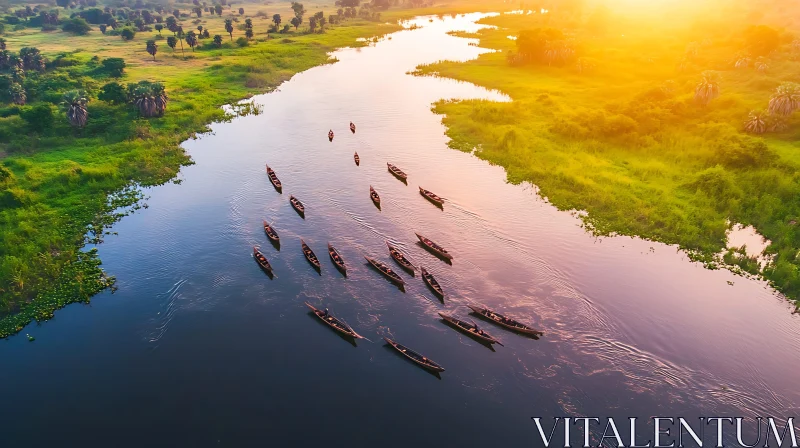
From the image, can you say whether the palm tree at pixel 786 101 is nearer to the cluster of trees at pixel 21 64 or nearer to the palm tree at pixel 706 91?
the palm tree at pixel 706 91

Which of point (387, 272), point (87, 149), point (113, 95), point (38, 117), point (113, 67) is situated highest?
point (113, 67)

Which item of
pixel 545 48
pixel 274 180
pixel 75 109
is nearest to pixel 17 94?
pixel 75 109

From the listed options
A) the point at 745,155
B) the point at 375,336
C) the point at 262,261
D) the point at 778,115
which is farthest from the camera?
the point at 778,115

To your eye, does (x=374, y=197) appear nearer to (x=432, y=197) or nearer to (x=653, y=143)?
(x=432, y=197)

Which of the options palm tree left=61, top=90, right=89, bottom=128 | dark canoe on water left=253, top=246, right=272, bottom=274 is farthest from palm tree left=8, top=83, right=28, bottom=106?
dark canoe on water left=253, top=246, right=272, bottom=274

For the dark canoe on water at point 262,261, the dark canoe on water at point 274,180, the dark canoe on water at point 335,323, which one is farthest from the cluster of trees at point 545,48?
the dark canoe on water at point 335,323

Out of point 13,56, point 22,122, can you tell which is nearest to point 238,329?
point 22,122
